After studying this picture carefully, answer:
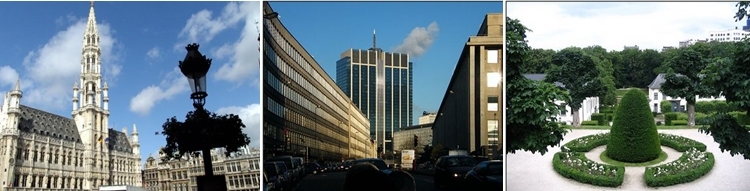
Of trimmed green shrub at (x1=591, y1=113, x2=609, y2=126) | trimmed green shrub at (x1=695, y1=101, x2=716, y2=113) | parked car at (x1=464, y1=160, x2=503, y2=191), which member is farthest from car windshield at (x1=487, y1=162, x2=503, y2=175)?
trimmed green shrub at (x1=695, y1=101, x2=716, y2=113)

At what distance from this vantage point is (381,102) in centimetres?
909

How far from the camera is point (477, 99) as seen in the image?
Result: 9297mm

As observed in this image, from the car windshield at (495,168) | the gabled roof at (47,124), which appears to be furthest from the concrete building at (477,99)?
the gabled roof at (47,124)

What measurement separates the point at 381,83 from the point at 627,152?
4.58 metres

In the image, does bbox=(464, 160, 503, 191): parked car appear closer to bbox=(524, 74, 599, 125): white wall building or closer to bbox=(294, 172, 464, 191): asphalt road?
bbox=(294, 172, 464, 191): asphalt road

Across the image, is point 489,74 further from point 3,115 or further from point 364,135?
point 3,115

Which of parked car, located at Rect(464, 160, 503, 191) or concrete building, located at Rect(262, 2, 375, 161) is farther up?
concrete building, located at Rect(262, 2, 375, 161)

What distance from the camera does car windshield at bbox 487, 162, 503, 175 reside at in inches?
371

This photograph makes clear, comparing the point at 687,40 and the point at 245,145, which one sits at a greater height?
the point at 687,40

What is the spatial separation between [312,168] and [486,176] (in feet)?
6.99

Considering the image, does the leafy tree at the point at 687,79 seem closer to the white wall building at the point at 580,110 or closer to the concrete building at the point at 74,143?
the white wall building at the point at 580,110

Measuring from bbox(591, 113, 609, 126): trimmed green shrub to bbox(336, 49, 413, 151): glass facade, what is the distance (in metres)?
3.80

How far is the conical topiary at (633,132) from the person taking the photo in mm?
11609

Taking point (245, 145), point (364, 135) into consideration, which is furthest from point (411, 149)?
point (245, 145)
